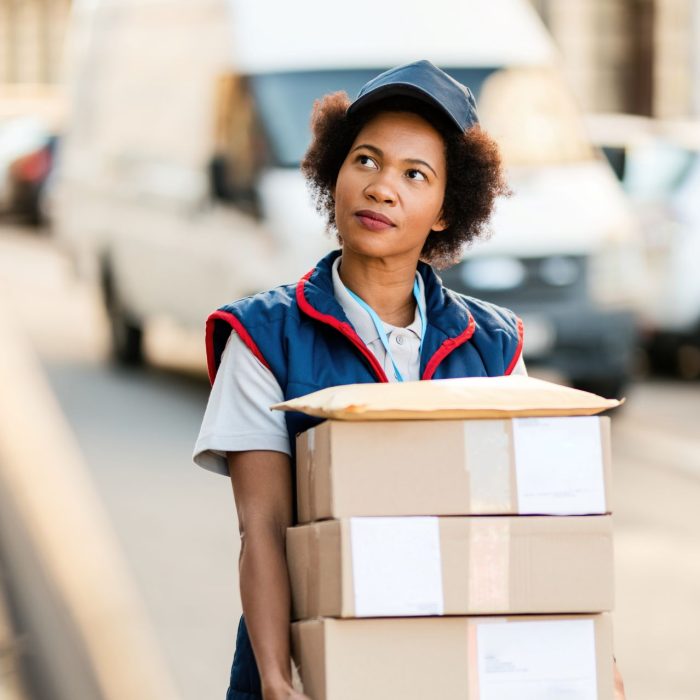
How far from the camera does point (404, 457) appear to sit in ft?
8.16

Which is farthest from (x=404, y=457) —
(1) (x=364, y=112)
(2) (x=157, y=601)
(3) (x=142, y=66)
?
(3) (x=142, y=66)

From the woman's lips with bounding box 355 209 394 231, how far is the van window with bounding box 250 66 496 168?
7416 mm

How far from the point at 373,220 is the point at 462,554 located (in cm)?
57

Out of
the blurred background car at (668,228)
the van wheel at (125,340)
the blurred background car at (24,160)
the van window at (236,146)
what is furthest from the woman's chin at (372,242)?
the blurred background car at (24,160)

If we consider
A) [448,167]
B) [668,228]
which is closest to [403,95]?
[448,167]

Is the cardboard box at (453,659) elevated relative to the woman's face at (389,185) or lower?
lower

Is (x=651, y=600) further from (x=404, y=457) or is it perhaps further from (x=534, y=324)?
(x=404, y=457)

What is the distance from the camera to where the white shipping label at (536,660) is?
2459 mm

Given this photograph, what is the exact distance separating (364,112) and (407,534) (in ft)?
2.40

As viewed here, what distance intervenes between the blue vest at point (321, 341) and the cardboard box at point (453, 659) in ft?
1.21

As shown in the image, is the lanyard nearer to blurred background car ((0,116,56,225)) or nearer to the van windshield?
the van windshield

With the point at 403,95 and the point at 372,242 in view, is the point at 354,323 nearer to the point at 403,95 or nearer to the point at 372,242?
the point at 372,242

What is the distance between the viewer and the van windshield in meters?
10.3

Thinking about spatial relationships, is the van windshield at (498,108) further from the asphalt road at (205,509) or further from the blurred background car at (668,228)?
the asphalt road at (205,509)
